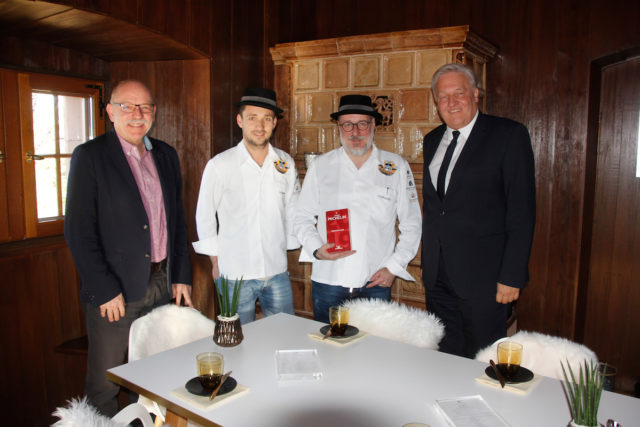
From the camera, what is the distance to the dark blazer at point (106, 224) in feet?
7.65

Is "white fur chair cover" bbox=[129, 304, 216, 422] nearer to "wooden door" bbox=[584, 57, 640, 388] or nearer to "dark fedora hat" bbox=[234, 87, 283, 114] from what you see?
"dark fedora hat" bbox=[234, 87, 283, 114]

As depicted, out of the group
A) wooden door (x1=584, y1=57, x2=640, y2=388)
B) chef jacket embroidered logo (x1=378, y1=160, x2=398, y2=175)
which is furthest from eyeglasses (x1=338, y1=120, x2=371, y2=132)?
wooden door (x1=584, y1=57, x2=640, y2=388)

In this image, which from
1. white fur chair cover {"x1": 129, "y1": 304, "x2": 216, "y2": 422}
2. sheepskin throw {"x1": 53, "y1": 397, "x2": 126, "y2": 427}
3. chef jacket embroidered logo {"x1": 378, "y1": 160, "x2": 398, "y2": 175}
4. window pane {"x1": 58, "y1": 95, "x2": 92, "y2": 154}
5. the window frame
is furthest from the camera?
window pane {"x1": 58, "y1": 95, "x2": 92, "y2": 154}

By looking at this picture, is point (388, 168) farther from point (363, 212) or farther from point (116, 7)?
point (116, 7)

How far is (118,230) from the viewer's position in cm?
245

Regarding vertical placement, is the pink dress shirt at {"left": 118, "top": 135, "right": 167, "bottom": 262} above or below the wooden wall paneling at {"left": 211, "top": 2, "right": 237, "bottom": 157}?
below

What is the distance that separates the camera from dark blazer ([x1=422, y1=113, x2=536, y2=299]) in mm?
2445

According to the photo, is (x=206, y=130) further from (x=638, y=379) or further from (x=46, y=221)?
(x=638, y=379)

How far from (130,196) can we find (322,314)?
1.28 m

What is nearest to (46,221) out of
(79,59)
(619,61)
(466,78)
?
(79,59)

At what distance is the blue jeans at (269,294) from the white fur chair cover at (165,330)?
0.70 meters

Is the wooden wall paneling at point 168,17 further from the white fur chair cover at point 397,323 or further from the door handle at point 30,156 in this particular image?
the white fur chair cover at point 397,323

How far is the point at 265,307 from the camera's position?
3.08 meters

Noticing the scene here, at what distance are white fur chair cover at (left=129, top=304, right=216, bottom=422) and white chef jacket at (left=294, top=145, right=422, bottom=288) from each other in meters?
0.92
